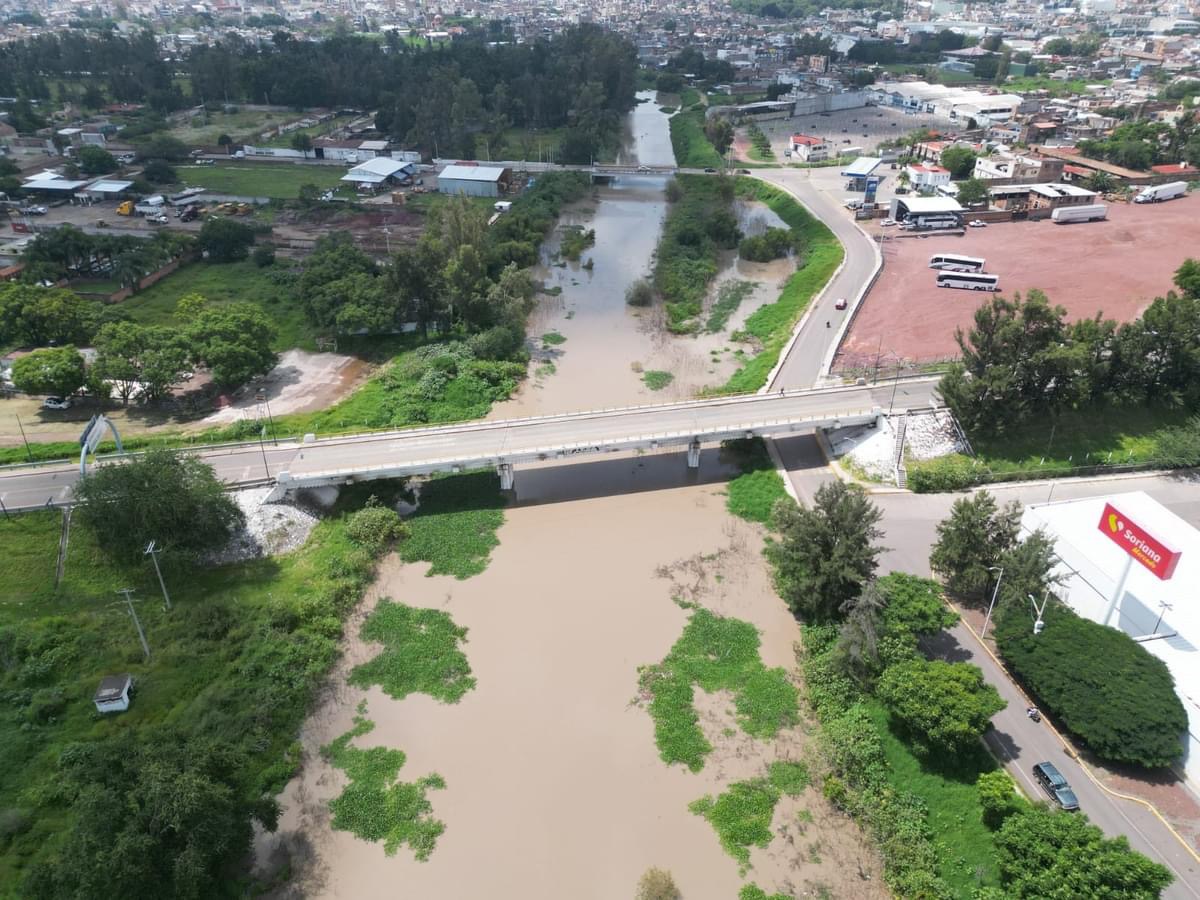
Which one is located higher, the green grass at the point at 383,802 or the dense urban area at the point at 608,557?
the dense urban area at the point at 608,557

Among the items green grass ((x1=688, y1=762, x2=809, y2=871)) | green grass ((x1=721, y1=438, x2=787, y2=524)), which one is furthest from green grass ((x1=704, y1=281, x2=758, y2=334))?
green grass ((x1=688, y1=762, x2=809, y2=871))

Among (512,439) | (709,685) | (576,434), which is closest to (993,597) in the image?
(709,685)

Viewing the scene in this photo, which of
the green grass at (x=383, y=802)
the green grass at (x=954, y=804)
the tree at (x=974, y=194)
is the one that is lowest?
the green grass at (x=383, y=802)

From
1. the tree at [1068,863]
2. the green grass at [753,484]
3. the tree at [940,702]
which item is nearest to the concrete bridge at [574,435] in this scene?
the green grass at [753,484]

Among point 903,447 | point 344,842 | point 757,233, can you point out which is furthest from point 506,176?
point 344,842

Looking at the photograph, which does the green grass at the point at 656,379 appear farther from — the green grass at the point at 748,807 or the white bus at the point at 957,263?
the white bus at the point at 957,263

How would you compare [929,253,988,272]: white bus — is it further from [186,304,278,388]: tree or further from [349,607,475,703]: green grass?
[186,304,278,388]: tree
